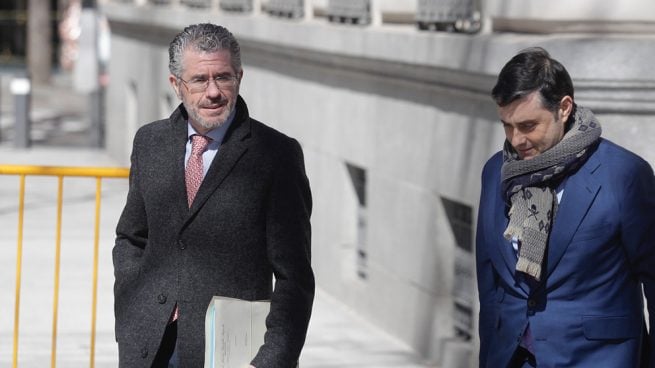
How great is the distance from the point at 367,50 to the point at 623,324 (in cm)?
557

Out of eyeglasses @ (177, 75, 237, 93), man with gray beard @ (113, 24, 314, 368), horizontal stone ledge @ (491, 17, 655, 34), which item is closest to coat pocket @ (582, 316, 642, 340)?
man with gray beard @ (113, 24, 314, 368)

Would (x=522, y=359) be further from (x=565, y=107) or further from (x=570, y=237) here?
(x=565, y=107)

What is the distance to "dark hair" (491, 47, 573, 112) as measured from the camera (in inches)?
154

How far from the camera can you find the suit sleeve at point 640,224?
4023mm

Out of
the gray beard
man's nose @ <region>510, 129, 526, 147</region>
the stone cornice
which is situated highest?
man's nose @ <region>510, 129, 526, 147</region>

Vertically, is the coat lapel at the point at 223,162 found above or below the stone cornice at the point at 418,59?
above

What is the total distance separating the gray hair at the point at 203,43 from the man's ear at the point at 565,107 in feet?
2.72

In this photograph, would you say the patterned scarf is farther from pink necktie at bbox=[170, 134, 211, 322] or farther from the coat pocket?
pink necktie at bbox=[170, 134, 211, 322]

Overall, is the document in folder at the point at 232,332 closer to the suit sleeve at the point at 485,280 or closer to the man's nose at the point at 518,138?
the suit sleeve at the point at 485,280

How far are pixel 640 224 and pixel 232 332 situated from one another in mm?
1089

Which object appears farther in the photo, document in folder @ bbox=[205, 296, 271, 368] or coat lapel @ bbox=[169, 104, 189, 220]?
coat lapel @ bbox=[169, 104, 189, 220]

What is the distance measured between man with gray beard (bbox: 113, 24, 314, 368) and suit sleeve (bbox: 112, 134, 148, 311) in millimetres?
38

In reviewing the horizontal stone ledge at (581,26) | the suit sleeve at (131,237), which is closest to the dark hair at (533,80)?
the suit sleeve at (131,237)

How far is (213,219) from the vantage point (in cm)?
402
